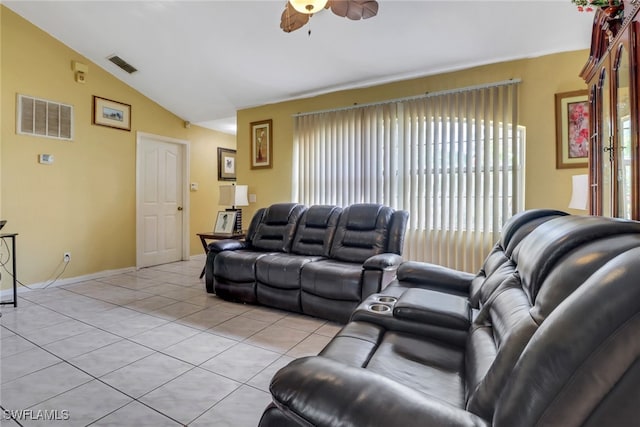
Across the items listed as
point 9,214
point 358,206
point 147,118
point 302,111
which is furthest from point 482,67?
point 9,214

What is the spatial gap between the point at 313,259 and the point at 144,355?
158 cm

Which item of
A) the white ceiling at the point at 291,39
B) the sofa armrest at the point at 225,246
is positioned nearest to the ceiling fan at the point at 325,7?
the white ceiling at the point at 291,39

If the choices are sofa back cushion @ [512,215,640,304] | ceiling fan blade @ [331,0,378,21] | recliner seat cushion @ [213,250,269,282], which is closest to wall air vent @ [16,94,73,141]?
recliner seat cushion @ [213,250,269,282]

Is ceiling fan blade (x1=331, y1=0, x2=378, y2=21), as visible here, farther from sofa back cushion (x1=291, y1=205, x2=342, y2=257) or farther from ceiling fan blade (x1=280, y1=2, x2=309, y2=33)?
sofa back cushion (x1=291, y1=205, x2=342, y2=257)

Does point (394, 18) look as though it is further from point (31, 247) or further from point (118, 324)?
point (31, 247)

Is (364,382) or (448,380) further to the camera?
(448,380)

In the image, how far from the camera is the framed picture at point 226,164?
6.24m

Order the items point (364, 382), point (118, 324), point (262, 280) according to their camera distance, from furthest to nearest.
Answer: point (262, 280)
point (118, 324)
point (364, 382)

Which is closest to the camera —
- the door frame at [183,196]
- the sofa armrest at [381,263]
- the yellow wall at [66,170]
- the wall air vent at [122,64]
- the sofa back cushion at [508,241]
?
the sofa back cushion at [508,241]

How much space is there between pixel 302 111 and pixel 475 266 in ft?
9.87

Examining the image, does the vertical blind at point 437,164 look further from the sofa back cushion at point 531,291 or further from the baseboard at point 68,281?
the baseboard at point 68,281

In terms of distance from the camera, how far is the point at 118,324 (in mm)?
2707

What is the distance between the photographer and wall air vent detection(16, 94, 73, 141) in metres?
3.59

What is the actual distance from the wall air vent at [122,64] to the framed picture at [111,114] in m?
0.52
